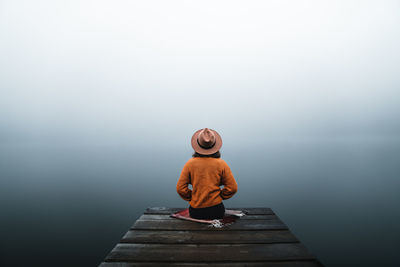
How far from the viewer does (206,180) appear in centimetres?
284

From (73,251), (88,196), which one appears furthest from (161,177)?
(73,251)

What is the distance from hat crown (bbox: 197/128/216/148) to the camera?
2.85 metres

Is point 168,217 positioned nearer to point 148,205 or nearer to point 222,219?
point 222,219

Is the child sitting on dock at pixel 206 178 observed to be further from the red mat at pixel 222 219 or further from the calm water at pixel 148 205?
the calm water at pixel 148 205

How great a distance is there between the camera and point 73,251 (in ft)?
17.5

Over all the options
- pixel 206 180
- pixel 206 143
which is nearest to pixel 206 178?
pixel 206 180

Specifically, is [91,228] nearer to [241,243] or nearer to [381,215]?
[241,243]

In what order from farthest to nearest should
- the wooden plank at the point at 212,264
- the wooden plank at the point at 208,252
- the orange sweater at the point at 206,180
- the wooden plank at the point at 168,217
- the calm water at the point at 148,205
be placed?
the calm water at the point at 148,205 < the wooden plank at the point at 168,217 < the orange sweater at the point at 206,180 < the wooden plank at the point at 208,252 < the wooden plank at the point at 212,264

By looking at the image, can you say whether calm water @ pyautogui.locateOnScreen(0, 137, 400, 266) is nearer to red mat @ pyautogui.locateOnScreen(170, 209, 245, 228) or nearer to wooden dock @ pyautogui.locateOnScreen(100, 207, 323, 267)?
red mat @ pyautogui.locateOnScreen(170, 209, 245, 228)

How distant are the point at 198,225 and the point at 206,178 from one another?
0.70 metres

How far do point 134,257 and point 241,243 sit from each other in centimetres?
121

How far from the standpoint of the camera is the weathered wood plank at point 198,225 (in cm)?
285

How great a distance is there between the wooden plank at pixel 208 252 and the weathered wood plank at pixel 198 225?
46cm

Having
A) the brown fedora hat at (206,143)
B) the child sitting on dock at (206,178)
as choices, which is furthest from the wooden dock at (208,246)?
the brown fedora hat at (206,143)
